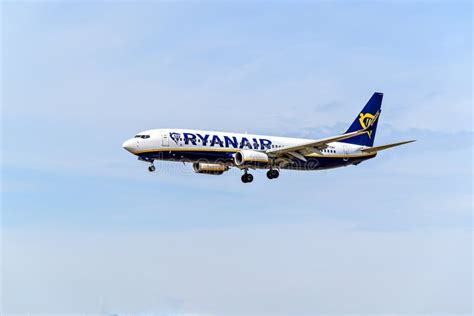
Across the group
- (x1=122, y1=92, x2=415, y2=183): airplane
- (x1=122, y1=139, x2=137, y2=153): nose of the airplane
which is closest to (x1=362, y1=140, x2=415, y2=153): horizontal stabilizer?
(x1=122, y1=92, x2=415, y2=183): airplane

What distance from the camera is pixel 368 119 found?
80.3m

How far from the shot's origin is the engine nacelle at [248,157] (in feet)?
217

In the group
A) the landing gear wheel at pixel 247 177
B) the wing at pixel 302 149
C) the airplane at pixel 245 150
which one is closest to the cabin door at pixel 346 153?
the airplane at pixel 245 150

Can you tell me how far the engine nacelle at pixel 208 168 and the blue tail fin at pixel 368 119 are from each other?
14.8 metres

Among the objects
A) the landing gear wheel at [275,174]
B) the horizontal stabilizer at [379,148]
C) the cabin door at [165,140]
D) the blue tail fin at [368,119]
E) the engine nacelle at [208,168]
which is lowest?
the landing gear wheel at [275,174]

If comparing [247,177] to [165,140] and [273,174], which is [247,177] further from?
[165,140]

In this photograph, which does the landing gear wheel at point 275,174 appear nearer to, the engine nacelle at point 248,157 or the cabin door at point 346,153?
the engine nacelle at point 248,157

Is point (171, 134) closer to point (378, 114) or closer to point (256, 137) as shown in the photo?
point (256, 137)

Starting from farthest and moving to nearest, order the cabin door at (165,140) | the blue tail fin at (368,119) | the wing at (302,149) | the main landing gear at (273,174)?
the blue tail fin at (368,119) < the main landing gear at (273,174) < the wing at (302,149) < the cabin door at (165,140)

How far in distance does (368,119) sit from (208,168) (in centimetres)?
1954

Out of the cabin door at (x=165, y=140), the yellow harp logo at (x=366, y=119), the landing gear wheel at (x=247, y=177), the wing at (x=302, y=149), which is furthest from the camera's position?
the yellow harp logo at (x=366, y=119)

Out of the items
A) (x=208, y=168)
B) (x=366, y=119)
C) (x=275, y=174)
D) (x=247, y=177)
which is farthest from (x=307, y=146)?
(x=366, y=119)

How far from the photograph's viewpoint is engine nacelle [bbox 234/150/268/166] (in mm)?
66188

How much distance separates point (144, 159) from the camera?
65.0m
